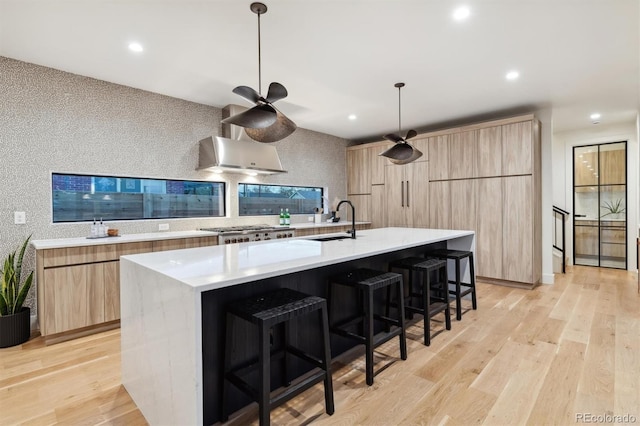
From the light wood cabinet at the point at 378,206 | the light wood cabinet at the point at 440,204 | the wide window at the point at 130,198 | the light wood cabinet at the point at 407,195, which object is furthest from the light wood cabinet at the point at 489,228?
the wide window at the point at 130,198

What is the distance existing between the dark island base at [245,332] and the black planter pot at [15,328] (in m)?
2.23

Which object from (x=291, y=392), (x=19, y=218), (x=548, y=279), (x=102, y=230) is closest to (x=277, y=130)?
(x=291, y=392)

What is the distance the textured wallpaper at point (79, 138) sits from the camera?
3.02 metres

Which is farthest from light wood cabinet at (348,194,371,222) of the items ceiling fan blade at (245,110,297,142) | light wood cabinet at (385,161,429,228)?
ceiling fan blade at (245,110,297,142)

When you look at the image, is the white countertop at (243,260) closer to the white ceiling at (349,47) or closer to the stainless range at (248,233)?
the stainless range at (248,233)

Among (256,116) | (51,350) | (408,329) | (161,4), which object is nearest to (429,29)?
(256,116)

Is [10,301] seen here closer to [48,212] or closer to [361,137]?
[48,212]

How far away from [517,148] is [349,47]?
2918 mm

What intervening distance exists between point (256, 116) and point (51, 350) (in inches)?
102

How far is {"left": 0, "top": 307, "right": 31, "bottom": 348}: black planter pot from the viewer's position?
2.73 metres

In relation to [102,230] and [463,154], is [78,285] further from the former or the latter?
[463,154]

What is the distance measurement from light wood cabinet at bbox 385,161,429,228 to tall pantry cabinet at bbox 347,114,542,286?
0.02 meters

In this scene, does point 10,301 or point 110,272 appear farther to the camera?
point 110,272

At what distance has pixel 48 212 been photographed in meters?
3.23
